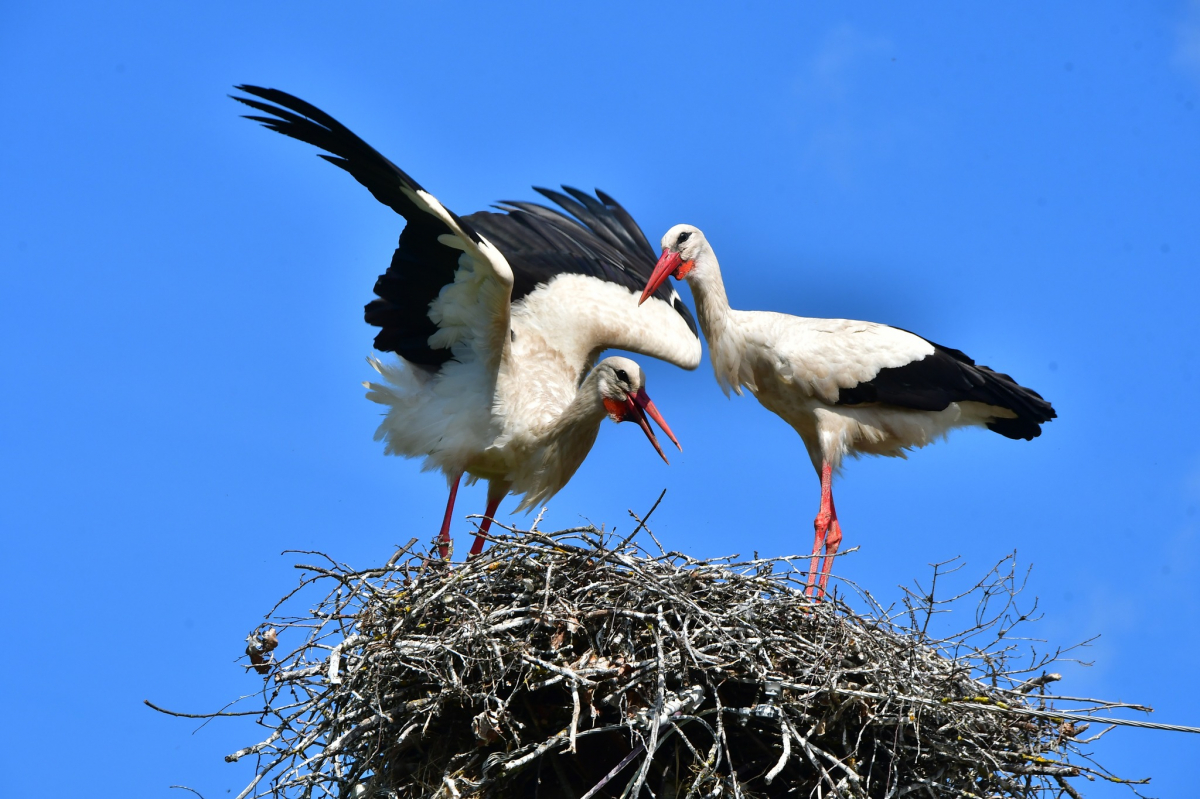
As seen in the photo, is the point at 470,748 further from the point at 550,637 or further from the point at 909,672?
the point at 909,672

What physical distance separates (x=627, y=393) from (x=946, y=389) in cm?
171

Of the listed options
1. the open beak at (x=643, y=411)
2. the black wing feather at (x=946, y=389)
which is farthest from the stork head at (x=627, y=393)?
the black wing feather at (x=946, y=389)

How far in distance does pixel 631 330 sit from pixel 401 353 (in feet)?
4.38

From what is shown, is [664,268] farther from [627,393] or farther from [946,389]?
[946,389]

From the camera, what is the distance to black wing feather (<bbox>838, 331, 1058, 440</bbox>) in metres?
6.54

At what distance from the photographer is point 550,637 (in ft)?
14.5

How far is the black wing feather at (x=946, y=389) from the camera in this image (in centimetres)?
654

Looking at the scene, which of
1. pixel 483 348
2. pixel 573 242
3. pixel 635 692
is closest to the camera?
pixel 635 692

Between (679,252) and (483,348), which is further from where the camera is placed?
(679,252)

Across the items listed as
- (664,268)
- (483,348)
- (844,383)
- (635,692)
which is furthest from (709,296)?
(635,692)

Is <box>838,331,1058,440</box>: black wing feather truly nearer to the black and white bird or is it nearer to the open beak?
the black and white bird

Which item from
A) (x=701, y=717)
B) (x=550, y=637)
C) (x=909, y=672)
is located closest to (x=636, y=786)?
(x=701, y=717)

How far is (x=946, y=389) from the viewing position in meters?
6.60

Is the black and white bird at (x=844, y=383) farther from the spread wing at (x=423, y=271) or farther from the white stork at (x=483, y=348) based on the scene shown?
the spread wing at (x=423, y=271)
